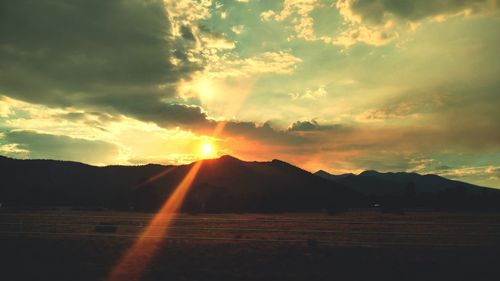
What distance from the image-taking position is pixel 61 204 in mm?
159625

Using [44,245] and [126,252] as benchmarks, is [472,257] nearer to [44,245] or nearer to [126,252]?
[126,252]

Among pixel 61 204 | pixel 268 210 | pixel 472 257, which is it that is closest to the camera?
pixel 472 257

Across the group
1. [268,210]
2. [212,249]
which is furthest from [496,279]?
[268,210]

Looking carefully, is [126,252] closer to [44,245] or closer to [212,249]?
[212,249]

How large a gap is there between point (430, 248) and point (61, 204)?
159374 mm

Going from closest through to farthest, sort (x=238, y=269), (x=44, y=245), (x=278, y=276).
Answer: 1. (x=278, y=276)
2. (x=238, y=269)
3. (x=44, y=245)

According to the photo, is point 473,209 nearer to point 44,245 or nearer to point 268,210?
point 268,210

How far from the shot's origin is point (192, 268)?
1811cm

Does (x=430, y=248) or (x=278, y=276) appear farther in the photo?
(x=430, y=248)

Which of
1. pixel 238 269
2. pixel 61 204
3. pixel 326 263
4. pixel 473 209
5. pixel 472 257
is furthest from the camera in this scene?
pixel 61 204

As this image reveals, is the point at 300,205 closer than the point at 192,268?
No

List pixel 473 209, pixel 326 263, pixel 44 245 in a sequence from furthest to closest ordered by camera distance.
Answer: pixel 473 209
pixel 44 245
pixel 326 263

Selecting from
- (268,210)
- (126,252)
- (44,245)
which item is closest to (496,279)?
(126,252)

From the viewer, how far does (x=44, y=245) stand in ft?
89.0
